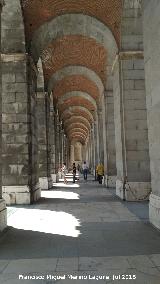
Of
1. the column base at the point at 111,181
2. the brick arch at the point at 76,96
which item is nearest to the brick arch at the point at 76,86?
the brick arch at the point at 76,96

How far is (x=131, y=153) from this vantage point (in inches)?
419

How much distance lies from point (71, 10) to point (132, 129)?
197 inches

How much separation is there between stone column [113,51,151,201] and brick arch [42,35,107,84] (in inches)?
166

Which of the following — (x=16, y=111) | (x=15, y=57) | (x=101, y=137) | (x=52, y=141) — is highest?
(x=15, y=57)

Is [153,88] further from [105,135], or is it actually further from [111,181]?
[111,181]

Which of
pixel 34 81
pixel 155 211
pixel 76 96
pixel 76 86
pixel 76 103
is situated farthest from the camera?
pixel 76 103

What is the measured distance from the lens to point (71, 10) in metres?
11.5

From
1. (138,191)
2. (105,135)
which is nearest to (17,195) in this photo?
(138,191)

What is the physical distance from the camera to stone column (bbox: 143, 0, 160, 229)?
5.96 meters

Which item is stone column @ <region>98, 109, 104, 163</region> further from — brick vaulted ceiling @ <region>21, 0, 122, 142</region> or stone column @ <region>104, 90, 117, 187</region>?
stone column @ <region>104, 90, 117, 187</region>

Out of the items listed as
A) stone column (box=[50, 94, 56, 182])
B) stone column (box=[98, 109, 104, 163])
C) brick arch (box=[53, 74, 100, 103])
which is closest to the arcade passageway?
brick arch (box=[53, 74, 100, 103])

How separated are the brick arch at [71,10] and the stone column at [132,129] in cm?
117

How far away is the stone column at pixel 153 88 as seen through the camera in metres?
5.96

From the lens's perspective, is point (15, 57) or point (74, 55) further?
point (74, 55)
